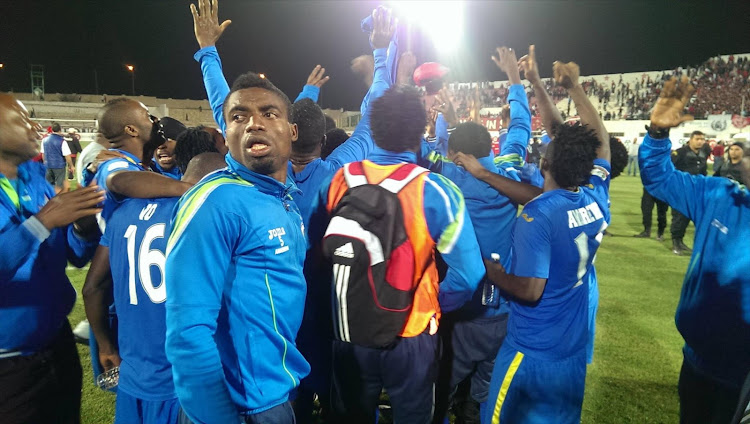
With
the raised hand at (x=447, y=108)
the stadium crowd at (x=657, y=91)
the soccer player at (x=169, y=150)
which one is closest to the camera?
the soccer player at (x=169, y=150)

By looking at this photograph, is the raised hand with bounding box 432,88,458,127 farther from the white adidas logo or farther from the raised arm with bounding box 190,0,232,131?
the white adidas logo

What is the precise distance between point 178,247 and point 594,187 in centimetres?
259

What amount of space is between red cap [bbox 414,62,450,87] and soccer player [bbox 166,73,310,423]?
3590 mm

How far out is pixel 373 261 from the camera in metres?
2.14

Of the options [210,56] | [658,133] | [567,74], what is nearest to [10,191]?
[210,56]

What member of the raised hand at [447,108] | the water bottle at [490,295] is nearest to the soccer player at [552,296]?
the water bottle at [490,295]

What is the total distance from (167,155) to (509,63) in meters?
3.37

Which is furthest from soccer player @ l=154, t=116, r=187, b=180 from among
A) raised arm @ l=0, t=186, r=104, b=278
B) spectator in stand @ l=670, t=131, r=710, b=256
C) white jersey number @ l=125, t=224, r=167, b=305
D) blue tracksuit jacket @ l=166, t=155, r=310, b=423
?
spectator in stand @ l=670, t=131, r=710, b=256

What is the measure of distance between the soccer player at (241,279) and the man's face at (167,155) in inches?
94.0

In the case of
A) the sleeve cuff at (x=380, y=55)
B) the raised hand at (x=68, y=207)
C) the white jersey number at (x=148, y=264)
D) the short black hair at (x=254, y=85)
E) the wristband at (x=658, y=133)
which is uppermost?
the sleeve cuff at (x=380, y=55)

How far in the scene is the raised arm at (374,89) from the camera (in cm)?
302

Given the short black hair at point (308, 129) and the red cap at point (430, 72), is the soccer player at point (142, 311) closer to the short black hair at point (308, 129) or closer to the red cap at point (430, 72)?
the short black hair at point (308, 129)

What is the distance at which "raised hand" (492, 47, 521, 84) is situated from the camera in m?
3.93

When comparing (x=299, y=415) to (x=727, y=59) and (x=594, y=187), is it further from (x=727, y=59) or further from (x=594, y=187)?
(x=727, y=59)
